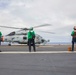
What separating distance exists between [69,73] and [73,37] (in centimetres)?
1072

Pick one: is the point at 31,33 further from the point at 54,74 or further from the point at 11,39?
the point at 11,39

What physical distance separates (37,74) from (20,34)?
154 feet

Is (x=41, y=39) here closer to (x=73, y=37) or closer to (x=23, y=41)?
(x=23, y=41)

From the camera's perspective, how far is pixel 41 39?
52.8 m

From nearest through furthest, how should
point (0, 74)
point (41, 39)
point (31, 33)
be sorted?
point (0, 74)
point (31, 33)
point (41, 39)

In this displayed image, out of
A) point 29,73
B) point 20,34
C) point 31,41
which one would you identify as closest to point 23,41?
point 20,34

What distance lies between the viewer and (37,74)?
21.6ft

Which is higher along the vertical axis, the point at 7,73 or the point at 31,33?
the point at 31,33

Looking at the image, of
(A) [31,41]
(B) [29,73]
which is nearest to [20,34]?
(A) [31,41]

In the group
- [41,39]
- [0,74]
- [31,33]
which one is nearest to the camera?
[0,74]

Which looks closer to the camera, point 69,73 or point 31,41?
point 69,73

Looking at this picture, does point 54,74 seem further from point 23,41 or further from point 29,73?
point 23,41

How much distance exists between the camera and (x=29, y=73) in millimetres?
6754

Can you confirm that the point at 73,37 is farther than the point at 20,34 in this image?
No
